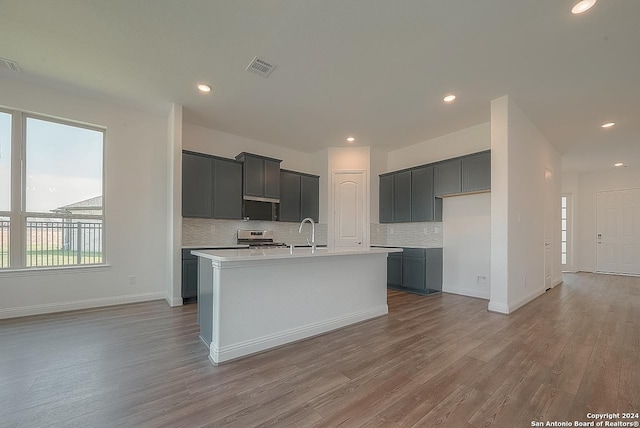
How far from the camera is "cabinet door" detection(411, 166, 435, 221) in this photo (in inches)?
198

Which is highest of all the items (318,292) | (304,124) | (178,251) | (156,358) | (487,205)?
(304,124)

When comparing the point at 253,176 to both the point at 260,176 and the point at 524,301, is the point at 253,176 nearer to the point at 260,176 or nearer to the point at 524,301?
the point at 260,176

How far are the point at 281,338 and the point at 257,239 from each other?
295 cm

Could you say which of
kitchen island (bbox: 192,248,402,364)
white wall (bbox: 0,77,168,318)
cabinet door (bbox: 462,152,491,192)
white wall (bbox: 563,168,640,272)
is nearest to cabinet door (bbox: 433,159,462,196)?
cabinet door (bbox: 462,152,491,192)

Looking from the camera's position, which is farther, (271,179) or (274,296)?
(271,179)

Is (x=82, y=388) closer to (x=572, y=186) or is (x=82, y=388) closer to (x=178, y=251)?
(x=178, y=251)

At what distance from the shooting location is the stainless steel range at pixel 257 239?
17.0ft

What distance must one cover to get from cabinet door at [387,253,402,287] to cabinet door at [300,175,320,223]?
1.85m

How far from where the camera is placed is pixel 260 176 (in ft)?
16.8

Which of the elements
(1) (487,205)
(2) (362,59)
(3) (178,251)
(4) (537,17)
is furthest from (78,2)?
(1) (487,205)

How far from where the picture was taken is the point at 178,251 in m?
4.03

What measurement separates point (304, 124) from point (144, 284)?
144 inches

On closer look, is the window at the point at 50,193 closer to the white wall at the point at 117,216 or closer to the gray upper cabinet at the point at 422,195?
the white wall at the point at 117,216

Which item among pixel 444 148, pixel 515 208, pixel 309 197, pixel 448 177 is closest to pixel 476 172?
pixel 448 177
